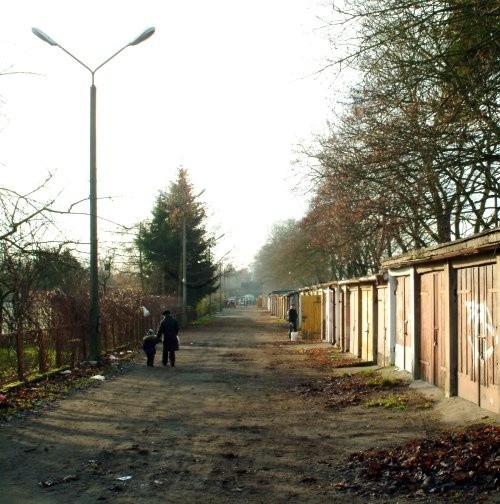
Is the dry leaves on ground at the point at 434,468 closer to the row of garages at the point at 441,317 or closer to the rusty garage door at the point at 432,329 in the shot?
the row of garages at the point at 441,317

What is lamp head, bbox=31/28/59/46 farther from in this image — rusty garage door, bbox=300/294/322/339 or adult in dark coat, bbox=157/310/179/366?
rusty garage door, bbox=300/294/322/339

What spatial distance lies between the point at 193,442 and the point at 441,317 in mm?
6458

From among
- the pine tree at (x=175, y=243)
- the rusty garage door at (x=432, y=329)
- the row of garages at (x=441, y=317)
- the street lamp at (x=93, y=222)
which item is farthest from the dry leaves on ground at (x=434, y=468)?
the pine tree at (x=175, y=243)

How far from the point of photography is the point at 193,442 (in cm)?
1046

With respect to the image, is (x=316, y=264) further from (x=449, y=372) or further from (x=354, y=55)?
(x=354, y=55)

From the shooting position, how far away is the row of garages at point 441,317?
11.7m

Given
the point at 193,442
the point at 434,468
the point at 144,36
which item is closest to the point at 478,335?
the point at 434,468

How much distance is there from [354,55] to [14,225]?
7514mm

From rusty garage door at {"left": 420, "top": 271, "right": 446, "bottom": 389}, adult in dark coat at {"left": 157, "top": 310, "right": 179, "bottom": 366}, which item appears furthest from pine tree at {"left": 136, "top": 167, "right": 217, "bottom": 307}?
rusty garage door at {"left": 420, "top": 271, "right": 446, "bottom": 389}

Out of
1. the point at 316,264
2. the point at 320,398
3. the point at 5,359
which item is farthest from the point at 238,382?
the point at 316,264

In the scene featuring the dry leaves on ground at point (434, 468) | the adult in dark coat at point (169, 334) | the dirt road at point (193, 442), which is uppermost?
the adult in dark coat at point (169, 334)

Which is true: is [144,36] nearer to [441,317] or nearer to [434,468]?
[441,317]

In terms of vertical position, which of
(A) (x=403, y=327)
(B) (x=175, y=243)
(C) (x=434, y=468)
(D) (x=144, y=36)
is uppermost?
(D) (x=144, y=36)

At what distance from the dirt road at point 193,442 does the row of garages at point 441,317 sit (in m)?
0.80
